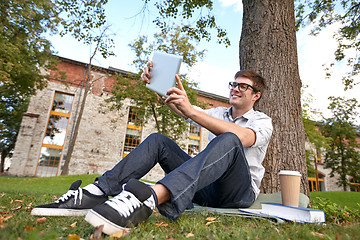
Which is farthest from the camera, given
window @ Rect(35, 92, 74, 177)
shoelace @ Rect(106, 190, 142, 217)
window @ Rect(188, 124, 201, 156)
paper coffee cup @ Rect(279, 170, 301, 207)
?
window @ Rect(188, 124, 201, 156)

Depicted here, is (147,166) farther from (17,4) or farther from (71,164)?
(71,164)

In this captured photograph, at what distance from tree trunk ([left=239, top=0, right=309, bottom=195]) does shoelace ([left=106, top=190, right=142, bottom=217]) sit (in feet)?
6.18

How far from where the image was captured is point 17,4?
7578mm

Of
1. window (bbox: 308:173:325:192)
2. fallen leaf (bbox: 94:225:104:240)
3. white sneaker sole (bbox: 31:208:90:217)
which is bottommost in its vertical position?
window (bbox: 308:173:325:192)

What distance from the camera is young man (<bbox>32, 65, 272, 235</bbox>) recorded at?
1212 mm

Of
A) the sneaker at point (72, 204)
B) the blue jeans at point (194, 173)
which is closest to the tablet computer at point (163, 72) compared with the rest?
the blue jeans at point (194, 173)

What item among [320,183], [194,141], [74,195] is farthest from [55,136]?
[320,183]

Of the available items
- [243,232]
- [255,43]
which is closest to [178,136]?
[255,43]

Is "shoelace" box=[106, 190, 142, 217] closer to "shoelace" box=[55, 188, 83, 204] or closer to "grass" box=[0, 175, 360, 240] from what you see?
"grass" box=[0, 175, 360, 240]

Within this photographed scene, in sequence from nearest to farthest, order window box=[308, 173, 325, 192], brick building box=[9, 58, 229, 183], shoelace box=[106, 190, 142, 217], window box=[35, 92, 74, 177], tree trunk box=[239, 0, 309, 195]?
shoelace box=[106, 190, 142, 217] < tree trunk box=[239, 0, 309, 195] < brick building box=[9, 58, 229, 183] < window box=[35, 92, 74, 177] < window box=[308, 173, 325, 192]

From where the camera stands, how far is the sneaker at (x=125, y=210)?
1082 millimetres

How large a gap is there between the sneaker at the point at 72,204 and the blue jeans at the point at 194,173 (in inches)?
4.4

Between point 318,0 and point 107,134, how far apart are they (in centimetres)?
1276

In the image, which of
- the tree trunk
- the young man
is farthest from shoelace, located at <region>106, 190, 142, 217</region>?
the tree trunk
